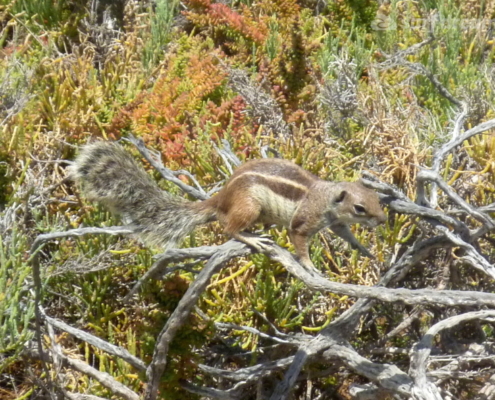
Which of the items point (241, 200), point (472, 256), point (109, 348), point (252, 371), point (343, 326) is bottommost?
point (252, 371)

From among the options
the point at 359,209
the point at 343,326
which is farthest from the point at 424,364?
the point at 359,209

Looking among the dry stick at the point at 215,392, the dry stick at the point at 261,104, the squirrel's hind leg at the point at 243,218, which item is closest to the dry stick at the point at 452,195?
the squirrel's hind leg at the point at 243,218

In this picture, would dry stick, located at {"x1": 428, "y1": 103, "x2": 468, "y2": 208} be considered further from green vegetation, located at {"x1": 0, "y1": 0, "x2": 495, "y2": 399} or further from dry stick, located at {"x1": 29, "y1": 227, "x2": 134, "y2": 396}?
dry stick, located at {"x1": 29, "y1": 227, "x2": 134, "y2": 396}

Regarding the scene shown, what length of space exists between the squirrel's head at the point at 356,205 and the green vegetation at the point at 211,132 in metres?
0.49

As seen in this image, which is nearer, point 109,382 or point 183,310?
point 183,310

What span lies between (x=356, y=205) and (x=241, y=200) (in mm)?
533

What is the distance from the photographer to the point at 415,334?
3.91 meters

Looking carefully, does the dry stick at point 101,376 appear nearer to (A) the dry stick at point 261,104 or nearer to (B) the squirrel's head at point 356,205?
(B) the squirrel's head at point 356,205

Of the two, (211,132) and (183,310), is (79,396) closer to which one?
(183,310)

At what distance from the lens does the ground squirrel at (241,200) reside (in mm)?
3232

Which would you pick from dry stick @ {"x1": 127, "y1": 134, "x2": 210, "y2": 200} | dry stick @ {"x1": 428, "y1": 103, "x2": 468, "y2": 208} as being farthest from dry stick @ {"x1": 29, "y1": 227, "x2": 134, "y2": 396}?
dry stick @ {"x1": 428, "y1": 103, "x2": 468, "y2": 208}

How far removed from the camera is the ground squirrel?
3232 millimetres

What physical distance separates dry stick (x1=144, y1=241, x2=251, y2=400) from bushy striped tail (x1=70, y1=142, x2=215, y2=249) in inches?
14.3

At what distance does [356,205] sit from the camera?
128 inches
